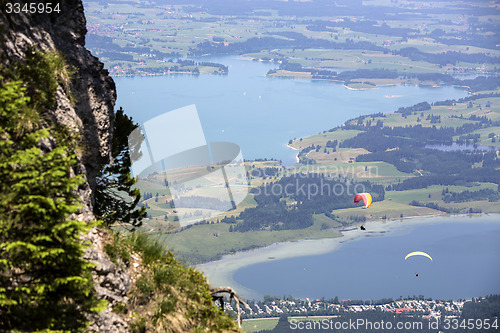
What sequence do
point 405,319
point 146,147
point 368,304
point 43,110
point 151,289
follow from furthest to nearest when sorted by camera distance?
1. point 368,304
2. point 405,319
3. point 146,147
4. point 151,289
5. point 43,110

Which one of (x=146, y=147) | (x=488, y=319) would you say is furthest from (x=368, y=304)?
(x=146, y=147)

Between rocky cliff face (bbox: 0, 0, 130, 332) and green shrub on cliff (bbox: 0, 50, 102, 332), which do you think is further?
rocky cliff face (bbox: 0, 0, 130, 332)

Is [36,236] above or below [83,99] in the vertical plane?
below

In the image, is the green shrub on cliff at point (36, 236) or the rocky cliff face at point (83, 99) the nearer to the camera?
the green shrub on cliff at point (36, 236)

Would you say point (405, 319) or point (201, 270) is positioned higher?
point (201, 270)

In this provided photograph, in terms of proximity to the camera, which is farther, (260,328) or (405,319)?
(405,319)

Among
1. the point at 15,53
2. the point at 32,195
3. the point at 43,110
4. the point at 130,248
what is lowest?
the point at 130,248

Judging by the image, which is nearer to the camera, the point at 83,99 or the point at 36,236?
the point at 36,236

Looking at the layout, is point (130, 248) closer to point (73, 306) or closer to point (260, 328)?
point (73, 306)
